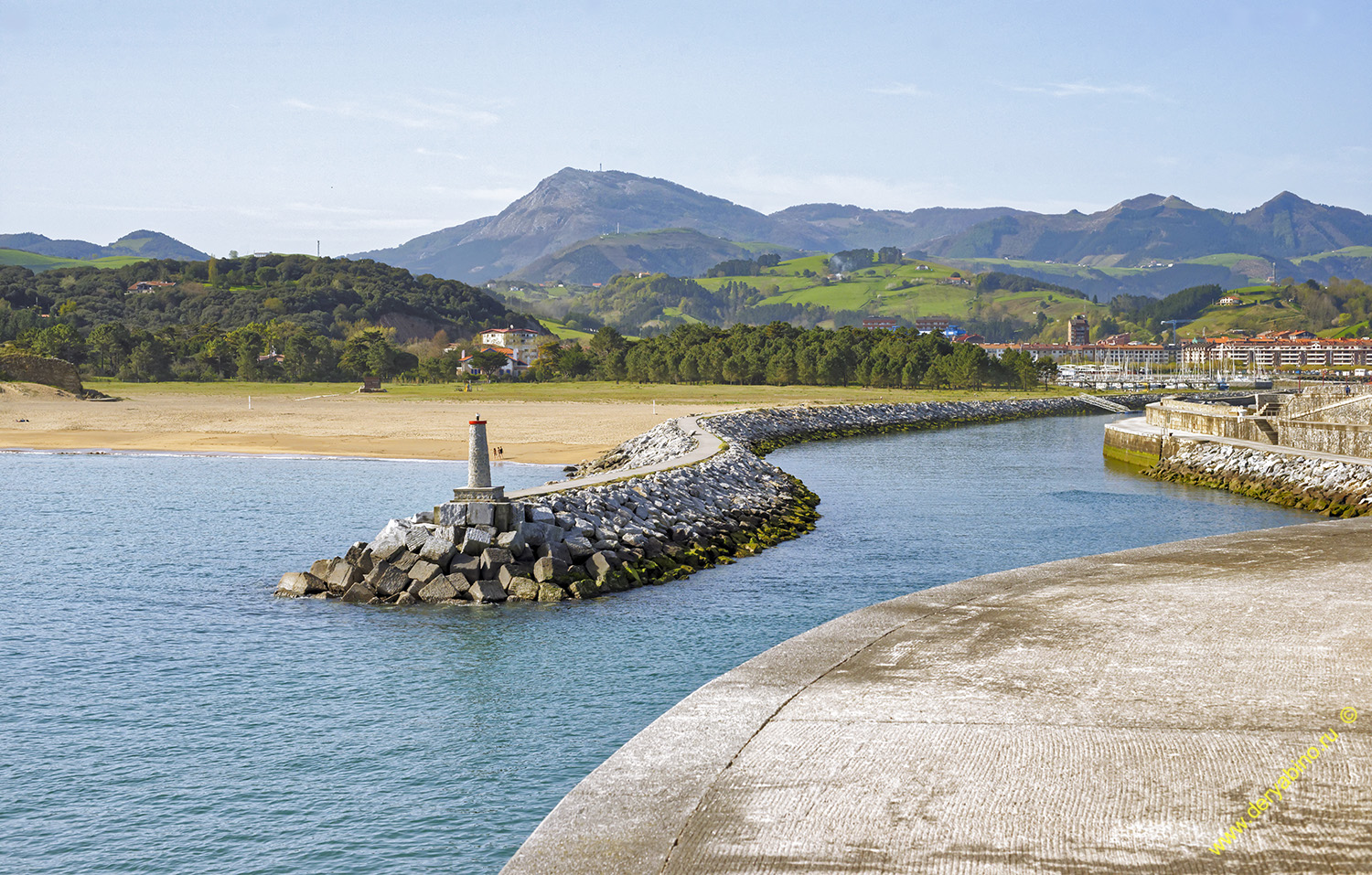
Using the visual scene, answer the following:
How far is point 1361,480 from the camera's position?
26438 mm

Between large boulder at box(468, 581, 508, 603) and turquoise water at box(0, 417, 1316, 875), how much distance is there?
341 millimetres

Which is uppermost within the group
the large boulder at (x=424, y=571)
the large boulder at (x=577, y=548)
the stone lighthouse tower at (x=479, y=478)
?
the stone lighthouse tower at (x=479, y=478)

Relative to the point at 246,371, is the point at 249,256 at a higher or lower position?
higher

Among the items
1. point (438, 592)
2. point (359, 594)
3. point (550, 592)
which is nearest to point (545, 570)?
point (550, 592)

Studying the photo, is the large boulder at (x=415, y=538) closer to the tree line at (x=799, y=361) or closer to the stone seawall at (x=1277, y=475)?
the stone seawall at (x=1277, y=475)

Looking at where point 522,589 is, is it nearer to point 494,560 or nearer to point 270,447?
point 494,560

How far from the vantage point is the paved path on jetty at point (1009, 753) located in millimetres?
5395

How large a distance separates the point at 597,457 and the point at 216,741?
28.4m

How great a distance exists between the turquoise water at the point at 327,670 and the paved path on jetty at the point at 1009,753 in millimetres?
1703

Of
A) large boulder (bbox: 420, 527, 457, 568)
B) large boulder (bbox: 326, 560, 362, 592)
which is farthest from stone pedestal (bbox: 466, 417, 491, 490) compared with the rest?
large boulder (bbox: 326, 560, 362, 592)

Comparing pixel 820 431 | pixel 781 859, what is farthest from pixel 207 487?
pixel 820 431

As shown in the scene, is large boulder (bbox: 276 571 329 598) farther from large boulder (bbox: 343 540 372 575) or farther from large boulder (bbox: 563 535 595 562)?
large boulder (bbox: 563 535 595 562)

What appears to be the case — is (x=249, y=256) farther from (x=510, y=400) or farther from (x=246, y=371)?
(x=510, y=400)

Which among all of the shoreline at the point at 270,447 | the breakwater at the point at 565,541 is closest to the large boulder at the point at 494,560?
the breakwater at the point at 565,541
